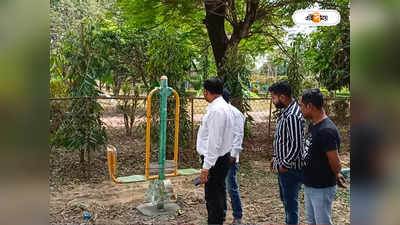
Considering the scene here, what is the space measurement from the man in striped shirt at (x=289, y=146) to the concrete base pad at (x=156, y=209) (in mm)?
1506

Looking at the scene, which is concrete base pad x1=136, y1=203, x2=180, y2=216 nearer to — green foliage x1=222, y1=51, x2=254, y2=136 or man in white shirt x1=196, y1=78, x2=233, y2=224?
man in white shirt x1=196, y1=78, x2=233, y2=224

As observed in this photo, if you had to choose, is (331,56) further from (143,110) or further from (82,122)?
(82,122)

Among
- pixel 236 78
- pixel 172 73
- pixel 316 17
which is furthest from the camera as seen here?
pixel 236 78

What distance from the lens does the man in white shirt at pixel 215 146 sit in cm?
287

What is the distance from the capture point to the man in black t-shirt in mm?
2340

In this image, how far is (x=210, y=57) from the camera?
12.7 m

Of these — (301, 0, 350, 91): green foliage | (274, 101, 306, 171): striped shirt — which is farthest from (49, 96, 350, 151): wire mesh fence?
(274, 101, 306, 171): striped shirt

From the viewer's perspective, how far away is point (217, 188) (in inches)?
121

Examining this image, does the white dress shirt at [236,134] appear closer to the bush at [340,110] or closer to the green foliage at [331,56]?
the green foliage at [331,56]

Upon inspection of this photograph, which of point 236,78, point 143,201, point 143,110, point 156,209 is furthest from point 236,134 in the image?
point 143,110

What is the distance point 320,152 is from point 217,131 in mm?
861

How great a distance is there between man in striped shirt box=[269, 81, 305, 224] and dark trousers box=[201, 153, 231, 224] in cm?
46

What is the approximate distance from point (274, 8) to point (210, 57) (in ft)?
17.2
